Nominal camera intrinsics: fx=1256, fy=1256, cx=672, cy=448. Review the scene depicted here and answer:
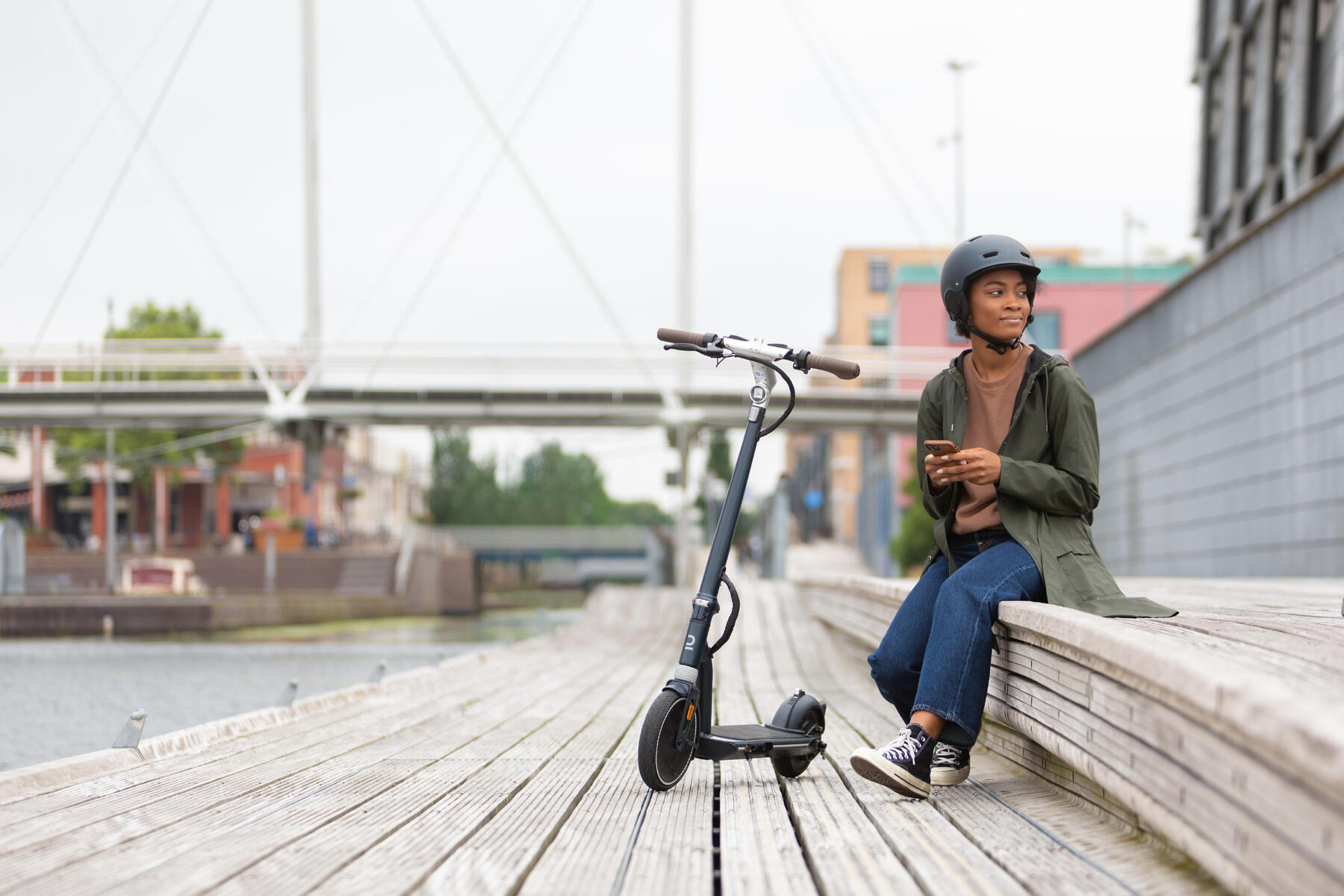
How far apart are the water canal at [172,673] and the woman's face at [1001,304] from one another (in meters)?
4.76

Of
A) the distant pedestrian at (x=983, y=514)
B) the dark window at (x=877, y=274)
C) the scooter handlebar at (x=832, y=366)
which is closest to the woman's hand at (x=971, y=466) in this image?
the distant pedestrian at (x=983, y=514)

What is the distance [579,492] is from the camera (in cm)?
9362

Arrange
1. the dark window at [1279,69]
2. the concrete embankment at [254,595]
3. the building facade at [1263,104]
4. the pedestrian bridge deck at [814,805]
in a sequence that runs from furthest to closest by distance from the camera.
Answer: the concrete embankment at [254,595]
the dark window at [1279,69]
the building facade at [1263,104]
the pedestrian bridge deck at [814,805]

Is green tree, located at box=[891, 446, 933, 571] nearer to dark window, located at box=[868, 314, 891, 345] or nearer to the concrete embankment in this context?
the concrete embankment

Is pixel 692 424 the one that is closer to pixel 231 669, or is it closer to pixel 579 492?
pixel 231 669

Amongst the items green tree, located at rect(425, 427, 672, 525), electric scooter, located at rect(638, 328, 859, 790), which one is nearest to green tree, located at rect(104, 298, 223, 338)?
green tree, located at rect(425, 427, 672, 525)

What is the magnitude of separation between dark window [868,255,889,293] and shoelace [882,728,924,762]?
5272 centimetres

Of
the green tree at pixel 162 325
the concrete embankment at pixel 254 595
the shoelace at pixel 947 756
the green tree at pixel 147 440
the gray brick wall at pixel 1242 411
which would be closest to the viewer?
the shoelace at pixel 947 756

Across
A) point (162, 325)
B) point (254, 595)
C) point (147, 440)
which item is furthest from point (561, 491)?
point (254, 595)

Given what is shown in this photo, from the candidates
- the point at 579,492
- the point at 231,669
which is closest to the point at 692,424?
the point at 231,669

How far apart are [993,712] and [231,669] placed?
44.0 feet

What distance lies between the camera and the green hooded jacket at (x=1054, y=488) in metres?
3.09

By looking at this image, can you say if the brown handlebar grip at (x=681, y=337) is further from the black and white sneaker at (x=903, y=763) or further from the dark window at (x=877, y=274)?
the dark window at (x=877, y=274)

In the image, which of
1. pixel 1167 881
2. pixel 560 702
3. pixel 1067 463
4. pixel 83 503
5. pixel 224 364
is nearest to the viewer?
pixel 1167 881
